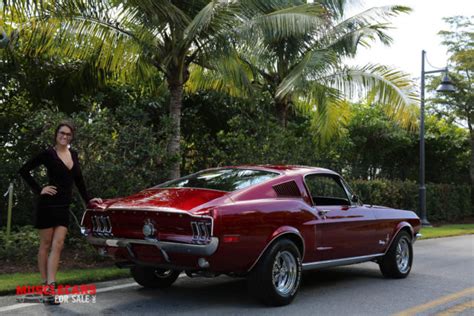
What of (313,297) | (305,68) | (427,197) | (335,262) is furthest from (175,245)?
(427,197)

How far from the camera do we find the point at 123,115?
403 inches

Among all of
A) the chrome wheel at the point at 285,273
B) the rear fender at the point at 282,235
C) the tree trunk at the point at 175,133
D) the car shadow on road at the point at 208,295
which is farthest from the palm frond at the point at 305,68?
the chrome wheel at the point at 285,273

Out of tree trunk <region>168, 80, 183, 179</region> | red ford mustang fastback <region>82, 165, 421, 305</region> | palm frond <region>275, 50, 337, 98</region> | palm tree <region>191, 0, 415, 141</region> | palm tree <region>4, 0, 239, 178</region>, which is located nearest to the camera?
red ford mustang fastback <region>82, 165, 421, 305</region>

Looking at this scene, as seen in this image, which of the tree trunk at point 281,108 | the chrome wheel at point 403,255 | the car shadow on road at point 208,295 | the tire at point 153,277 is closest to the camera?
the car shadow on road at point 208,295

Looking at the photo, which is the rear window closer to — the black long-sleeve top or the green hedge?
the black long-sleeve top

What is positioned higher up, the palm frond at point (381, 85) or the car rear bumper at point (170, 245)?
the palm frond at point (381, 85)

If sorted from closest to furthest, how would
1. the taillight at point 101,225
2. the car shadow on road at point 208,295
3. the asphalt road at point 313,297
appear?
the asphalt road at point 313,297, the car shadow on road at point 208,295, the taillight at point 101,225

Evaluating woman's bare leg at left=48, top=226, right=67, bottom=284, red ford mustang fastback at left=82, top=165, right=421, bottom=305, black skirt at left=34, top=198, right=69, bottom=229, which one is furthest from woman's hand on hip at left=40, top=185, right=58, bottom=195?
red ford mustang fastback at left=82, top=165, right=421, bottom=305

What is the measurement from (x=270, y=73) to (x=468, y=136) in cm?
1546

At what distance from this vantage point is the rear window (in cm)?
650

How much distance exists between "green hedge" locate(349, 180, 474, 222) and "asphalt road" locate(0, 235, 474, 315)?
1001 cm

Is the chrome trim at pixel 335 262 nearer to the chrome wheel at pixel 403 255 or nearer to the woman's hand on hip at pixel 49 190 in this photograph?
the chrome wheel at pixel 403 255

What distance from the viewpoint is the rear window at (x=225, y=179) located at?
6.50 m

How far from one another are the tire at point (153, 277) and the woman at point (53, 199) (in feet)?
3.59
